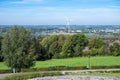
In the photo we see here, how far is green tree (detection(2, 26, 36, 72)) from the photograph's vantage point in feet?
182

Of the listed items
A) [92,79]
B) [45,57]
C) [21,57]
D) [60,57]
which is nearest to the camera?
[92,79]

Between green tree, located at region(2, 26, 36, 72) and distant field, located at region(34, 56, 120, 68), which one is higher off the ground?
green tree, located at region(2, 26, 36, 72)

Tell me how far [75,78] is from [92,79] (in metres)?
1.84

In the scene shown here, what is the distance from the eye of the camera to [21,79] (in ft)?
117

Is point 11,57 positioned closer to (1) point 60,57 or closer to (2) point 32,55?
(2) point 32,55

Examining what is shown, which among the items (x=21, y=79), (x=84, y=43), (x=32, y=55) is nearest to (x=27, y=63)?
(x=32, y=55)

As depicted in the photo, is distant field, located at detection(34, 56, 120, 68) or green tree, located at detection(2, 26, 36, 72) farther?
distant field, located at detection(34, 56, 120, 68)

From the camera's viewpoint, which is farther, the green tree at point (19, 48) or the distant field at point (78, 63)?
the distant field at point (78, 63)

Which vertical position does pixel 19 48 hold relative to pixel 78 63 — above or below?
above

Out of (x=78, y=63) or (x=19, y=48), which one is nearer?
(x=19, y=48)

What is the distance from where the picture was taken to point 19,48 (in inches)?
2176

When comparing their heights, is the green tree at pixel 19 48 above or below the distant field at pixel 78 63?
above

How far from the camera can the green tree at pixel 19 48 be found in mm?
55375

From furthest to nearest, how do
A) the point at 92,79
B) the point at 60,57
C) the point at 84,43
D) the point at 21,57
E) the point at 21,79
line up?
the point at 84,43
the point at 60,57
the point at 21,57
the point at 21,79
the point at 92,79
